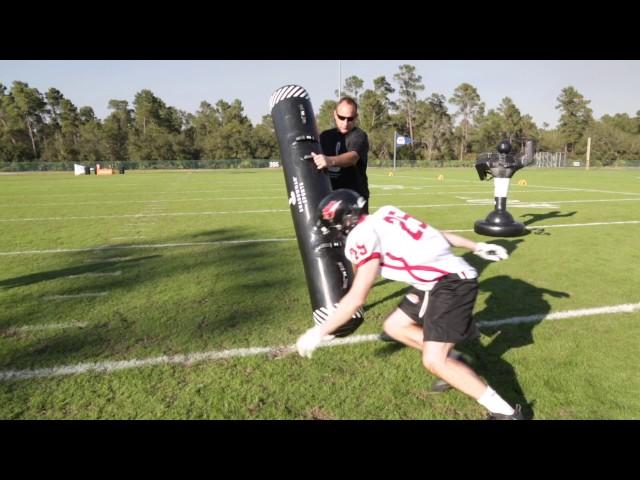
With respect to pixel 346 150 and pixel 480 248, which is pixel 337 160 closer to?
A: pixel 346 150

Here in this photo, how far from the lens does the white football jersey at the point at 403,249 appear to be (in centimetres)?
242

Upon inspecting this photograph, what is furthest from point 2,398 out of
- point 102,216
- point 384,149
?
point 384,149

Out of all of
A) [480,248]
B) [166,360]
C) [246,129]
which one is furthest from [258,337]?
[246,129]

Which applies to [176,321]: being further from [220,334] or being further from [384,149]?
[384,149]

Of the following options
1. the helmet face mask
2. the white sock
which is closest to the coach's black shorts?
the white sock

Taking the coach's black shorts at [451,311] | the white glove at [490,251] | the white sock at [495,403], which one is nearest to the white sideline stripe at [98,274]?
the coach's black shorts at [451,311]

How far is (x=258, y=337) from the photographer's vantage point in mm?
3717

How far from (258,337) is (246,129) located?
2647 inches

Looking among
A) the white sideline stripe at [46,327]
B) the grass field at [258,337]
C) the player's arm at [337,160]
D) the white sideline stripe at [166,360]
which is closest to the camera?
the grass field at [258,337]

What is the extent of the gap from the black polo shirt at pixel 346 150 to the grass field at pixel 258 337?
4.48 ft

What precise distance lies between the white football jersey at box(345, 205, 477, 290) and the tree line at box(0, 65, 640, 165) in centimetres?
5919

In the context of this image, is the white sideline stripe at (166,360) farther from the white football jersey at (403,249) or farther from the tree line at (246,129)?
the tree line at (246,129)

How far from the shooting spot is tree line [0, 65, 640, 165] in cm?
6206

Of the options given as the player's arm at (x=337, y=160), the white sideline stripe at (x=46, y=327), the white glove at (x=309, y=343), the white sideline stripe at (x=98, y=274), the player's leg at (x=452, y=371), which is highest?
the player's arm at (x=337, y=160)
